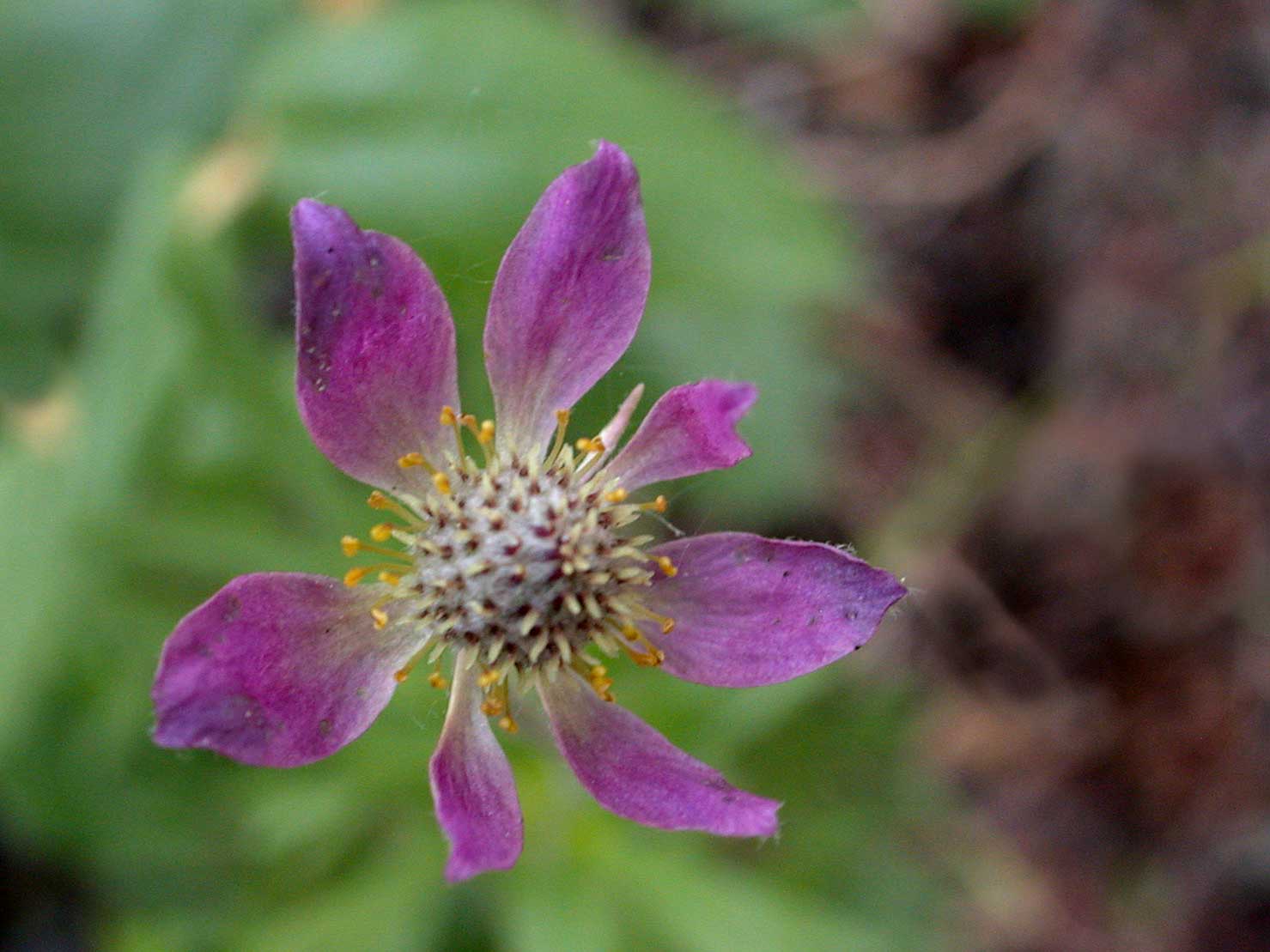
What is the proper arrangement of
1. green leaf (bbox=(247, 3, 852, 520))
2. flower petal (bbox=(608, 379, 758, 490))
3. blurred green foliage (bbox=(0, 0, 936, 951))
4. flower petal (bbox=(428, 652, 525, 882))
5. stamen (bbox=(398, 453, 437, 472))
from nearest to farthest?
flower petal (bbox=(428, 652, 525, 882))
flower petal (bbox=(608, 379, 758, 490))
stamen (bbox=(398, 453, 437, 472))
blurred green foliage (bbox=(0, 0, 936, 951))
green leaf (bbox=(247, 3, 852, 520))

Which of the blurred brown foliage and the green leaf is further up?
the green leaf

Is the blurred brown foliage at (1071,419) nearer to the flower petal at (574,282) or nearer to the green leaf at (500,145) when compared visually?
the green leaf at (500,145)

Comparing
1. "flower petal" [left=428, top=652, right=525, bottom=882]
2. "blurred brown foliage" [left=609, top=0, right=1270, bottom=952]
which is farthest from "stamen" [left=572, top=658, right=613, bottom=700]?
"blurred brown foliage" [left=609, top=0, right=1270, bottom=952]

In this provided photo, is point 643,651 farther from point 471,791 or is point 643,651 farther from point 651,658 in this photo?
point 471,791

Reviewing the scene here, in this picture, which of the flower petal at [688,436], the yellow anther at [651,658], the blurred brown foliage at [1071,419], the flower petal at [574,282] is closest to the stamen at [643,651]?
the yellow anther at [651,658]

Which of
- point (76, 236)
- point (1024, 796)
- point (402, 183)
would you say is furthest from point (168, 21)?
point (1024, 796)

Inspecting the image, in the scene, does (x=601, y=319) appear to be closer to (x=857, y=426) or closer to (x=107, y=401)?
(x=107, y=401)

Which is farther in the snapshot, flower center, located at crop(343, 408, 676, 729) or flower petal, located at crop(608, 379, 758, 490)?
flower center, located at crop(343, 408, 676, 729)

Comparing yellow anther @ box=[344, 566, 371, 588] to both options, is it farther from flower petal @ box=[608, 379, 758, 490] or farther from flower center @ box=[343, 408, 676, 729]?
flower petal @ box=[608, 379, 758, 490]
